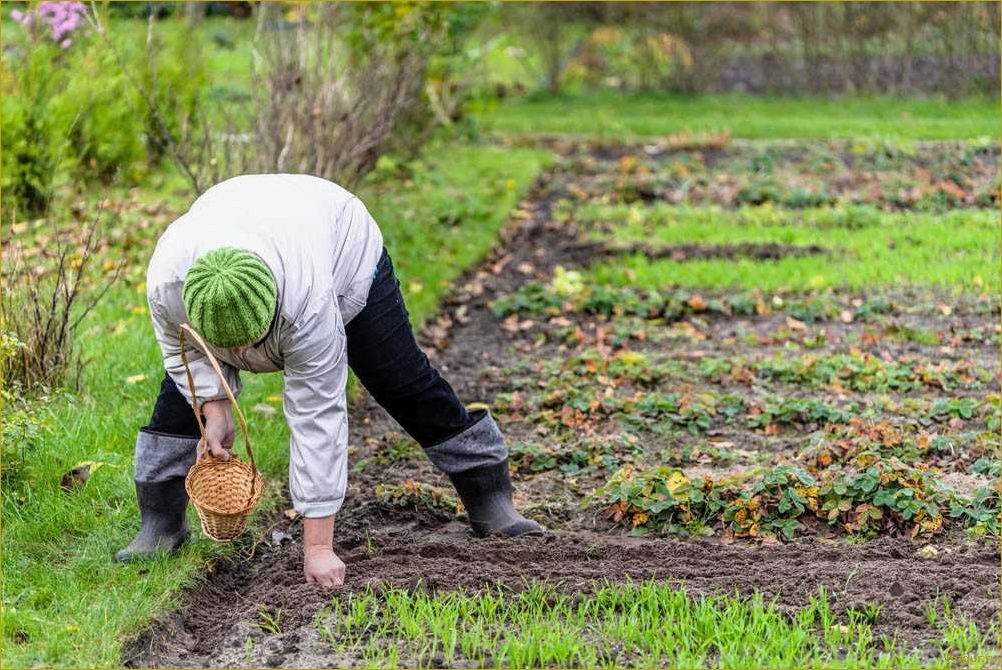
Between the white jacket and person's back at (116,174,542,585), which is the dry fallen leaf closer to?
person's back at (116,174,542,585)

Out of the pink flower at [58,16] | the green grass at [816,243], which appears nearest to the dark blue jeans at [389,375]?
the green grass at [816,243]

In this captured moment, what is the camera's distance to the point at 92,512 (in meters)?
4.84

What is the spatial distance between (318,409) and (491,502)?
3.60 feet

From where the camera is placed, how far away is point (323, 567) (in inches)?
168

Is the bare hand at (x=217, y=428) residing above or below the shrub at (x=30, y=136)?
below

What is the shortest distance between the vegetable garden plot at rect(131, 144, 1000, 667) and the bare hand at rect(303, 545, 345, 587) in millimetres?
60

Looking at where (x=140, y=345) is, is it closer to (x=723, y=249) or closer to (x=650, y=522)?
(x=650, y=522)

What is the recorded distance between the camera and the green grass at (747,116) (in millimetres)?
14664

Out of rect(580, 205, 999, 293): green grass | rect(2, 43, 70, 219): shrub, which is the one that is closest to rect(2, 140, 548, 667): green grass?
rect(580, 205, 999, 293): green grass

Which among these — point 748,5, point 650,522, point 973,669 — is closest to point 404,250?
point 650,522

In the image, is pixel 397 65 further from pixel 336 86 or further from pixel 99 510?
pixel 99 510

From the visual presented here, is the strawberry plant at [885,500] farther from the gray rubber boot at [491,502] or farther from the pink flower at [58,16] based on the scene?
the pink flower at [58,16]

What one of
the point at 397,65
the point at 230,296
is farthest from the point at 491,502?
the point at 397,65

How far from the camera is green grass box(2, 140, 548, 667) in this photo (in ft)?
13.0
